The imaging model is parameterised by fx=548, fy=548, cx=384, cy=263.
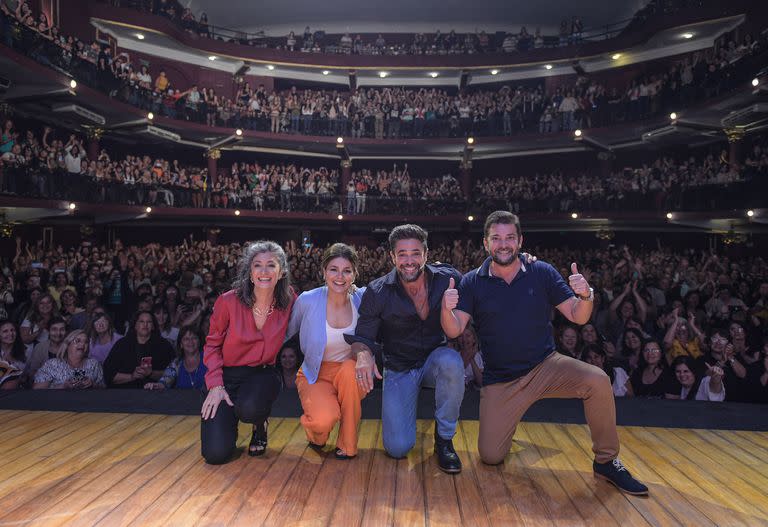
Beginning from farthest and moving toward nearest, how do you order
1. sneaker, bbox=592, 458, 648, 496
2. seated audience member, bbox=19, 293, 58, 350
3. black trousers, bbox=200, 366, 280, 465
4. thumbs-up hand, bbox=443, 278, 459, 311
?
seated audience member, bbox=19, 293, 58, 350 < black trousers, bbox=200, 366, 280, 465 < thumbs-up hand, bbox=443, 278, 459, 311 < sneaker, bbox=592, 458, 648, 496

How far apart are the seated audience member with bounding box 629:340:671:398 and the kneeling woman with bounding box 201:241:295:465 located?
11.6 ft

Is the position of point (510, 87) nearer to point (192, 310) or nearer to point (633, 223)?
point (633, 223)

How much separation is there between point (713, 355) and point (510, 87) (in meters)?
19.4

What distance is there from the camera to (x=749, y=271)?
1192 cm

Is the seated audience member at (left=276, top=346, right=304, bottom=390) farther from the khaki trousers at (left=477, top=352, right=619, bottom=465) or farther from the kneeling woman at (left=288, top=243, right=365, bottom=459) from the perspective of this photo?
the khaki trousers at (left=477, top=352, right=619, bottom=465)

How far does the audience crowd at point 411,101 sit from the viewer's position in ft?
49.6

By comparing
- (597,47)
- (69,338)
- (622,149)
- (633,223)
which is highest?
(597,47)

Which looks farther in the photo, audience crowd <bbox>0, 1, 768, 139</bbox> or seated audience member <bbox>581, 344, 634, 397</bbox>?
audience crowd <bbox>0, 1, 768, 139</bbox>

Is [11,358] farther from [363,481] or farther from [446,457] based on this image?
[446,457]

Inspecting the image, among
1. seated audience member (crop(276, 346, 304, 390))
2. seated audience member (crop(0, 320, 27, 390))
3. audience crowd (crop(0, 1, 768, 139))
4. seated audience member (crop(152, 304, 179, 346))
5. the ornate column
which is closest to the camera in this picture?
seated audience member (crop(0, 320, 27, 390))

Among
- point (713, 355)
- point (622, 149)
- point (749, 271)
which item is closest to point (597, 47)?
point (622, 149)

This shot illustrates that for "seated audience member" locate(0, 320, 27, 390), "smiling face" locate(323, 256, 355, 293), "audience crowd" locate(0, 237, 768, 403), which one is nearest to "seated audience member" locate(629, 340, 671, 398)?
"audience crowd" locate(0, 237, 768, 403)

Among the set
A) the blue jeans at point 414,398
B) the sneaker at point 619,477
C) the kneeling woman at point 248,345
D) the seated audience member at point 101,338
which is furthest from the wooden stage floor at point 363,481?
the seated audience member at point 101,338

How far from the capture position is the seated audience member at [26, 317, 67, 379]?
5.40m
